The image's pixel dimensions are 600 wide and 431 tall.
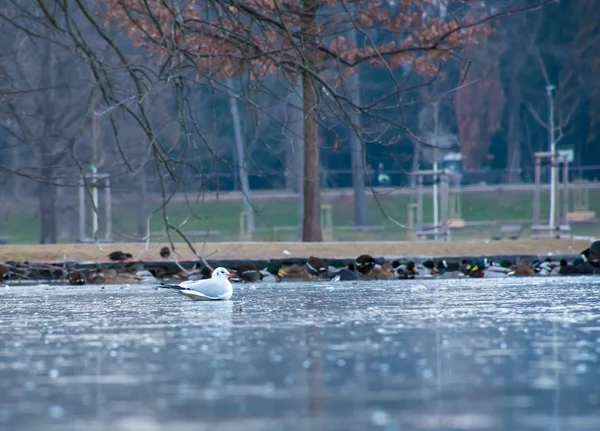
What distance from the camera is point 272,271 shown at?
19.9m

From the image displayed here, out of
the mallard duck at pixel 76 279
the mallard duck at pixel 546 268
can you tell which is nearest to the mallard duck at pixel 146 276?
the mallard duck at pixel 76 279

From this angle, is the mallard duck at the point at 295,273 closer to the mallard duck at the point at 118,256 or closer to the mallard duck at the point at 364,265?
the mallard duck at the point at 364,265

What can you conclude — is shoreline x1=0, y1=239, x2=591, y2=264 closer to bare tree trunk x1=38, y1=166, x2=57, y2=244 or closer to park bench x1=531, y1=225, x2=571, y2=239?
park bench x1=531, y1=225, x2=571, y2=239

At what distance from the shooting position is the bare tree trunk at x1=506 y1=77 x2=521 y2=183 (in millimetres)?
60875

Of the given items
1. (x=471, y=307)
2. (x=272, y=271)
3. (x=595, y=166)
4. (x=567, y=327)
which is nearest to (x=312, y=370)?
(x=567, y=327)

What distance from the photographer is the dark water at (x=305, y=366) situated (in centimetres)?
550

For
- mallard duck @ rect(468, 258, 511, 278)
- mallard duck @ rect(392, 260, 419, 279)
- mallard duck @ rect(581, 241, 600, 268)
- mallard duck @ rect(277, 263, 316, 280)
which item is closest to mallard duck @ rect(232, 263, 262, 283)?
mallard duck @ rect(277, 263, 316, 280)

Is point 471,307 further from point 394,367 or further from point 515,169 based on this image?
point 515,169

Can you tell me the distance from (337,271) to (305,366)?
12.9m

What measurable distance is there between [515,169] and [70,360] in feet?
180

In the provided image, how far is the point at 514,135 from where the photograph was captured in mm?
61688

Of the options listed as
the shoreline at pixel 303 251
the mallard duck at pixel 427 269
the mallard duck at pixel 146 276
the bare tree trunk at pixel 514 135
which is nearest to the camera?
the mallard duck at pixel 146 276

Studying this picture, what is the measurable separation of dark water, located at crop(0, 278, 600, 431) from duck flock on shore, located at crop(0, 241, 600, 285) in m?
7.20

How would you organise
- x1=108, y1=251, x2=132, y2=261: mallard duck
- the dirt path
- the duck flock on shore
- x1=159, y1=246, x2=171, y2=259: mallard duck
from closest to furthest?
the duck flock on shore < x1=159, y1=246, x2=171, y2=259: mallard duck < x1=108, y1=251, x2=132, y2=261: mallard duck < the dirt path
